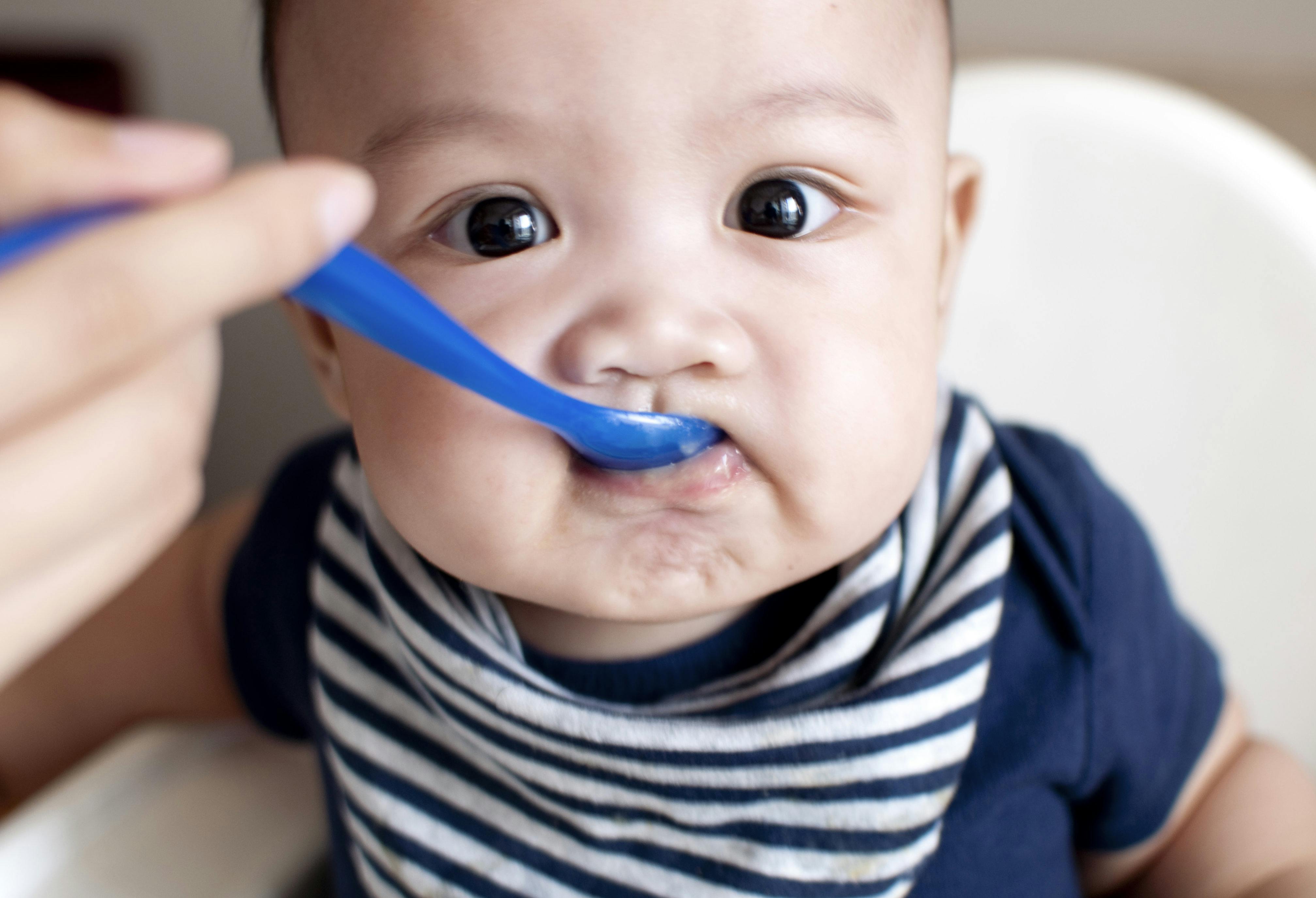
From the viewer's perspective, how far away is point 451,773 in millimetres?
583

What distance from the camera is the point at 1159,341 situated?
736 mm

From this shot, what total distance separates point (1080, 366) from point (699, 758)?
417 millimetres

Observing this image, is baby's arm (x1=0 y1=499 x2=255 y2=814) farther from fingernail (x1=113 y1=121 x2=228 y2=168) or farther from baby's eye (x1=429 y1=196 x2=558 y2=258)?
fingernail (x1=113 y1=121 x2=228 y2=168)

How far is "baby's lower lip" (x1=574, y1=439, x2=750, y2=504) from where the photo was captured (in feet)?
1.42

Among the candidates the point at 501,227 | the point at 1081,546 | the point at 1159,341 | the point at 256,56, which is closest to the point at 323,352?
the point at 501,227

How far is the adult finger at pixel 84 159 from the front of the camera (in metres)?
0.26

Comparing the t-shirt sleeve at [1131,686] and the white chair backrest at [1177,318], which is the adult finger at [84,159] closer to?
the t-shirt sleeve at [1131,686]

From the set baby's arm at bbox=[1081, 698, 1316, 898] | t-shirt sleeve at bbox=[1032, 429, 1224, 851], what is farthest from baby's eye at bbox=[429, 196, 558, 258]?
baby's arm at bbox=[1081, 698, 1316, 898]

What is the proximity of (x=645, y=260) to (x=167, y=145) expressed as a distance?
185mm

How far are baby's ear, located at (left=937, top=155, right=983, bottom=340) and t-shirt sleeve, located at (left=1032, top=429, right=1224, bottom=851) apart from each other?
5.1 inches

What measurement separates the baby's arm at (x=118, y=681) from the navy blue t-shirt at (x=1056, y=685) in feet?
0.59

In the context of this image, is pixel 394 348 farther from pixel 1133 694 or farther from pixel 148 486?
pixel 1133 694

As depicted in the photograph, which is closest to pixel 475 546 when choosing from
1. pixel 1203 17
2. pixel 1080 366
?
pixel 1080 366

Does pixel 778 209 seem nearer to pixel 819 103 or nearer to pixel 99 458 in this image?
pixel 819 103
